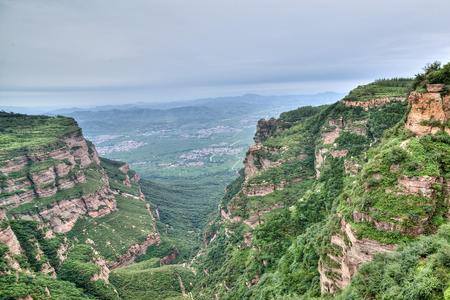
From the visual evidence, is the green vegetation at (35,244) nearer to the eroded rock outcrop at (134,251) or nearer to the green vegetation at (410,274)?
the eroded rock outcrop at (134,251)

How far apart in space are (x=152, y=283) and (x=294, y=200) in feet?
125

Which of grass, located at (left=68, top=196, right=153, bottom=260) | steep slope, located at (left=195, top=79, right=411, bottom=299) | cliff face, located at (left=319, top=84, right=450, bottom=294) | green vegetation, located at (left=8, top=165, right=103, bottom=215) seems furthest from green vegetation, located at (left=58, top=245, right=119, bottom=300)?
cliff face, located at (left=319, top=84, right=450, bottom=294)

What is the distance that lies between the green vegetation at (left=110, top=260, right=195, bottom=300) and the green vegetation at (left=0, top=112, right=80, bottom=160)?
55628 millimetres

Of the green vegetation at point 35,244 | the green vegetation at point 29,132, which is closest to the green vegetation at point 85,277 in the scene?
the green vegetation at point 35,244

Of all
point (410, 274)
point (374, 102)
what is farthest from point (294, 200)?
point (410, 274)

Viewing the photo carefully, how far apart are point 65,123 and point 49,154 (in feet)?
96.9

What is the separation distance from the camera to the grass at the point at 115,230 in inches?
4498

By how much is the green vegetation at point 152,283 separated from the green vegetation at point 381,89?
5918 cm

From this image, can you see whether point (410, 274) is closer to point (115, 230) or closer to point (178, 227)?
point (115, 230)

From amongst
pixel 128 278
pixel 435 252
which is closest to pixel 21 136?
pixel 128 278

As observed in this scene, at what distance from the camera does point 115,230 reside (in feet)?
409

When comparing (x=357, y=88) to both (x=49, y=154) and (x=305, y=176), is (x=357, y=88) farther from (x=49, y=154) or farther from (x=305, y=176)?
(x=49, y=154)

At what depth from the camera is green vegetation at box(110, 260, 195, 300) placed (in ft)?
277

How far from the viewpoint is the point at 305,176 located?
3536 inches
